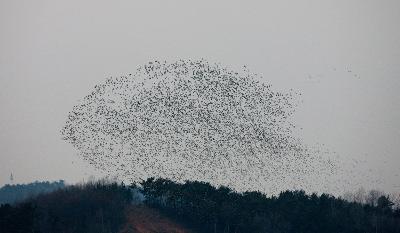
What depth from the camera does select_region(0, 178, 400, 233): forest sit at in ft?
303

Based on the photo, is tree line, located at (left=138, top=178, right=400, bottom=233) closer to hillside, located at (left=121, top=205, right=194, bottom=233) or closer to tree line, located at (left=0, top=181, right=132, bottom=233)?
hillside, located at (left=121, top=205, right=194, bottom=233)

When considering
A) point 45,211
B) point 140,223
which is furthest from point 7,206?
point 140,223

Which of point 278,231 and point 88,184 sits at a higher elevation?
point 88,184

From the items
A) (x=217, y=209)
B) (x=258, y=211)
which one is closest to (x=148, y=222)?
(x=217, y=209)

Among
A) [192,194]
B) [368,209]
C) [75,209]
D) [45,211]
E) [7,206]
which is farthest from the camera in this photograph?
[368,209]

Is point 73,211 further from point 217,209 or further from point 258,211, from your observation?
point 258,211

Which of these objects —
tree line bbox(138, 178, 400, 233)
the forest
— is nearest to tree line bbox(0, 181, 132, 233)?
the forest

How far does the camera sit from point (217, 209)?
94688mm

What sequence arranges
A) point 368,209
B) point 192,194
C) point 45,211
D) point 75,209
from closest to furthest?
point 45,211 → point 75,209 → point 192,194 → point 368,209

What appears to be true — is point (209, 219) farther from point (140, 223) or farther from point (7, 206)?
point (7, 206)

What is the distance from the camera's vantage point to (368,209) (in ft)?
341

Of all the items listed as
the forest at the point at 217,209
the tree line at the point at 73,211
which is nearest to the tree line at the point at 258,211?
the forest at the point at 217,209

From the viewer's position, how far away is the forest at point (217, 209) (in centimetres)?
9244

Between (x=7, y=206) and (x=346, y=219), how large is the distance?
4831 cm
